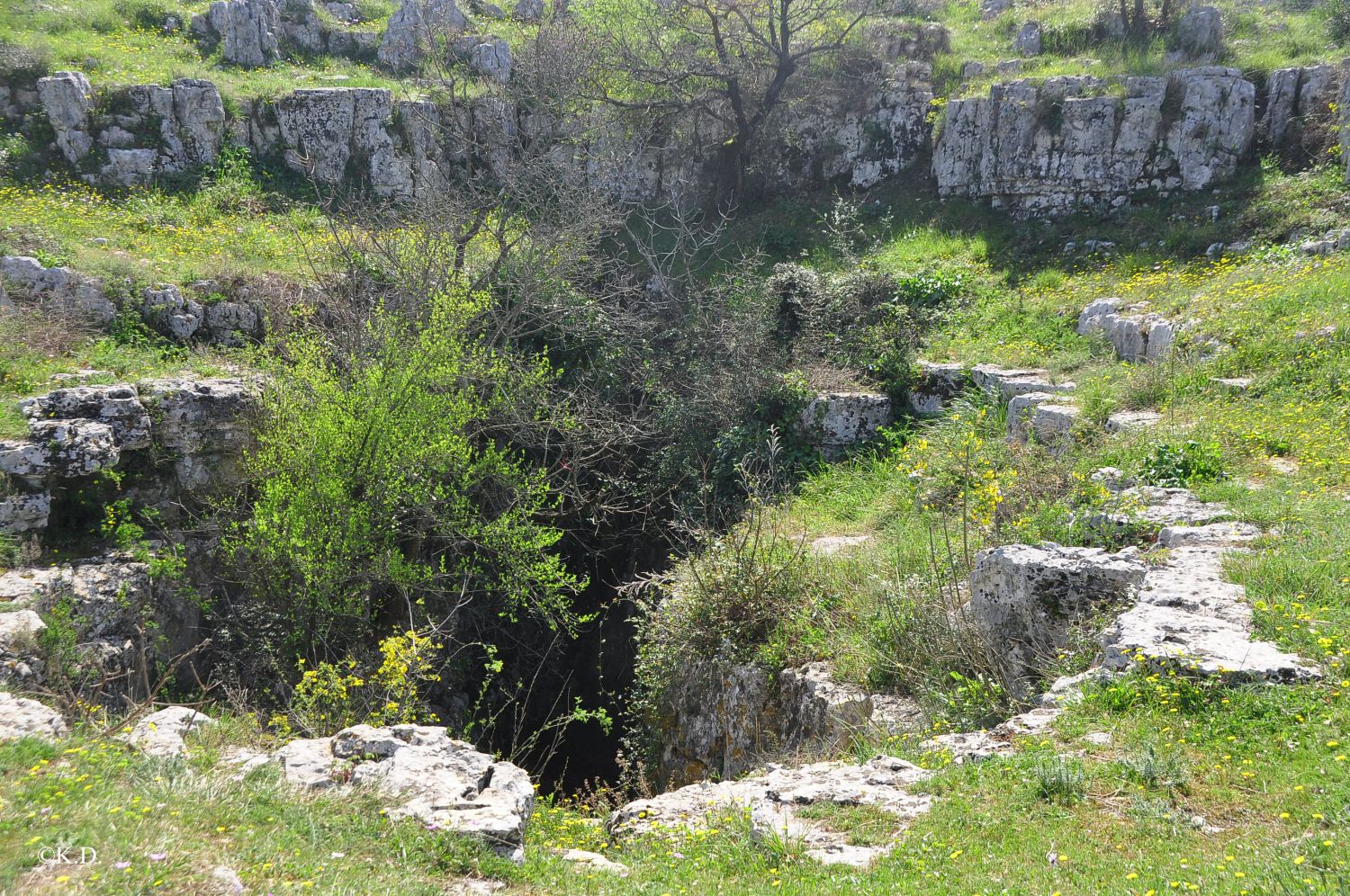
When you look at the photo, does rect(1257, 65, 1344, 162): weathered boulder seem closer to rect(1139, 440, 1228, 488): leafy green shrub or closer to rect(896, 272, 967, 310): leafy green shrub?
rect(896, 272, 967, 310): leafy green shrub

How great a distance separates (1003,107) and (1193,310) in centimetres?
605

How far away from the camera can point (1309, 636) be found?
4223 mm

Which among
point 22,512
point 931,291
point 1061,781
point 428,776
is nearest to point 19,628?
point 22,512

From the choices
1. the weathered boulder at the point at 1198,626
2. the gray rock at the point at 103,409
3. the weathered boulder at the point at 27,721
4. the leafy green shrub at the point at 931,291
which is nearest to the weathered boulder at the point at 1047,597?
the weathered boulder at the point at 1198,626

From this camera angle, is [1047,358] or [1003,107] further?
[1003,107]

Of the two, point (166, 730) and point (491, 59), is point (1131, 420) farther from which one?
point (491, 59)

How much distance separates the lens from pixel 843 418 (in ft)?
35.6

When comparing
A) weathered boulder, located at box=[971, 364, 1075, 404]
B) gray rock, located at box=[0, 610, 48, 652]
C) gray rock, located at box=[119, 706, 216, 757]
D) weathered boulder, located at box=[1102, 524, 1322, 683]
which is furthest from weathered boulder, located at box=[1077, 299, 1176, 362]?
gray rock, located at box=[0, 610, 48, 652]

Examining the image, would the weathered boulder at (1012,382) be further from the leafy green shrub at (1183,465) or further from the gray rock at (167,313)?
the gray rock at (167,313)

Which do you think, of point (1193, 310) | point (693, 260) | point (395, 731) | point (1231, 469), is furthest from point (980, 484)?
point (693, 260)

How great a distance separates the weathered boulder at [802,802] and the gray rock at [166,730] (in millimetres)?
2556

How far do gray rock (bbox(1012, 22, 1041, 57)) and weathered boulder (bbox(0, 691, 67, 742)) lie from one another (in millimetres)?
17718

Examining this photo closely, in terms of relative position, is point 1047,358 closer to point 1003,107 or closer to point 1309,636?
point 1003,107

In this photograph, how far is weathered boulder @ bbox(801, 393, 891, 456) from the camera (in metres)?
10.8
